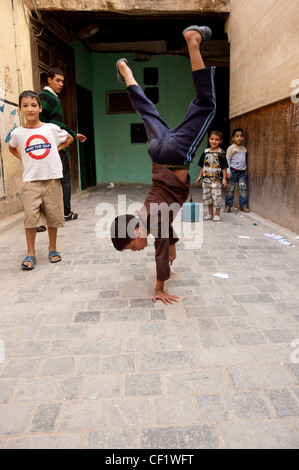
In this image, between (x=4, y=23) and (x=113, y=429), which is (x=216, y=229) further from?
(x=4, y=23)

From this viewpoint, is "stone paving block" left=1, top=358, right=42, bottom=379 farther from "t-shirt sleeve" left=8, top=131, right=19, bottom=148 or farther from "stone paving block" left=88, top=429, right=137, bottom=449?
"t-shirt sleeve" left=8, top=131, right=19, bottom=148

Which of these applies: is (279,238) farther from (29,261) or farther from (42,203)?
(29,261)

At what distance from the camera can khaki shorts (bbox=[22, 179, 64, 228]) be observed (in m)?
4.00

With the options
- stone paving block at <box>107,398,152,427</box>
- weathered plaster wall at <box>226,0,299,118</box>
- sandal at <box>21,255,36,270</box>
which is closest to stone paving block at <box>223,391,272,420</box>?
stone paving block at <box>107,398,152,427</box>

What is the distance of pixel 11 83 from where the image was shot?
6.44 meters

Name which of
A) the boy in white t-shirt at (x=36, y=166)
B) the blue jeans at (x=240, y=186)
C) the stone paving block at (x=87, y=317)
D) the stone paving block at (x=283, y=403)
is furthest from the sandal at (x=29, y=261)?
the blue jeans at (x=240, y=186)

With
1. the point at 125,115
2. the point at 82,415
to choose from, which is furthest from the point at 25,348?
the point at 125,115

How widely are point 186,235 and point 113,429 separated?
3.87 metres

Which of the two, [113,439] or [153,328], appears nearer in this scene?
[113,439]

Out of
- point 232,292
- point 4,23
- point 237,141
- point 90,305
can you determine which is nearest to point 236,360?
point 232,292

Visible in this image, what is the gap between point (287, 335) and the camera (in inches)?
97.7

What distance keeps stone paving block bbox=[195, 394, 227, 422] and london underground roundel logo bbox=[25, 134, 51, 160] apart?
3002mm

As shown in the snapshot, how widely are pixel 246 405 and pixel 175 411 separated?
14.0 inches

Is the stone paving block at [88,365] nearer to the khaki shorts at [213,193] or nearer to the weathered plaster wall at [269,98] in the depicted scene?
the weathered plaster wall at [269,98]
